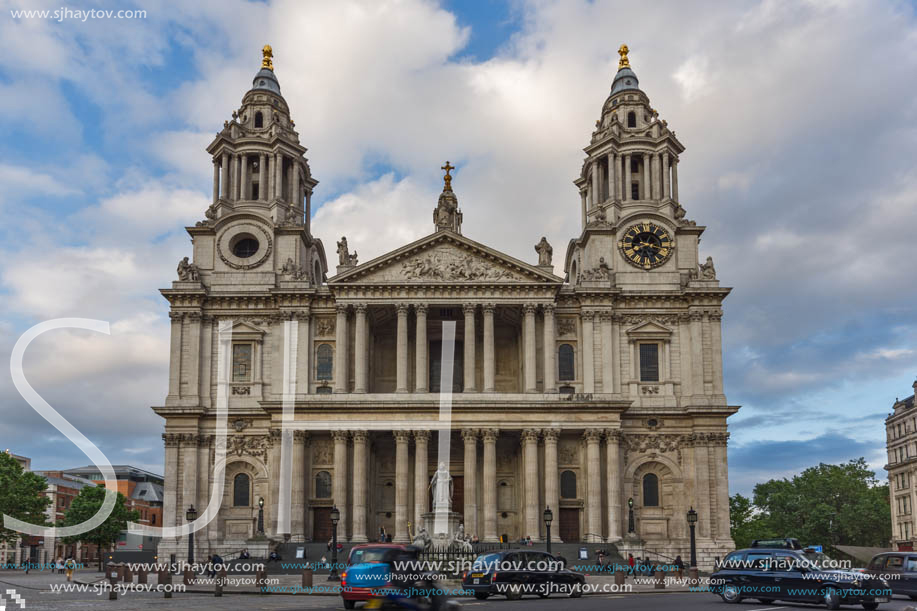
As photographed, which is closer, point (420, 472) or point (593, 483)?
point (420, 472)

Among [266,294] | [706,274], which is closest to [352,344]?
[266,294]

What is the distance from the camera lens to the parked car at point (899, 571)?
30.6 meters

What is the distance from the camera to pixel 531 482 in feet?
190

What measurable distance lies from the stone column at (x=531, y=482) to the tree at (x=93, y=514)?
214 feet

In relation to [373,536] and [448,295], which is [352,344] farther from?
[373,536]

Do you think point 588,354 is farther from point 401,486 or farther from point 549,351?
point 401,486

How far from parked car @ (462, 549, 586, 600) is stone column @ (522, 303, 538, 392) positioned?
25.8 metres

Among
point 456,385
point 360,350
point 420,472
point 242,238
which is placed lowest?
point 420,472

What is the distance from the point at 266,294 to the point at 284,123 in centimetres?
1549

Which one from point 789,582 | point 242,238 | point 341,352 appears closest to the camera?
point 789,582

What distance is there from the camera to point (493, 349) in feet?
200

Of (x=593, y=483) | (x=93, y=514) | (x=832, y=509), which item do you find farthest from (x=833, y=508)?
(x=93, y=514)

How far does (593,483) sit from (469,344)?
11.6 meters

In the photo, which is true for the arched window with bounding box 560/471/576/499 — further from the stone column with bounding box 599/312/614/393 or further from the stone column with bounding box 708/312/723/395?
the stone column with bounding box 708/312/723/395
